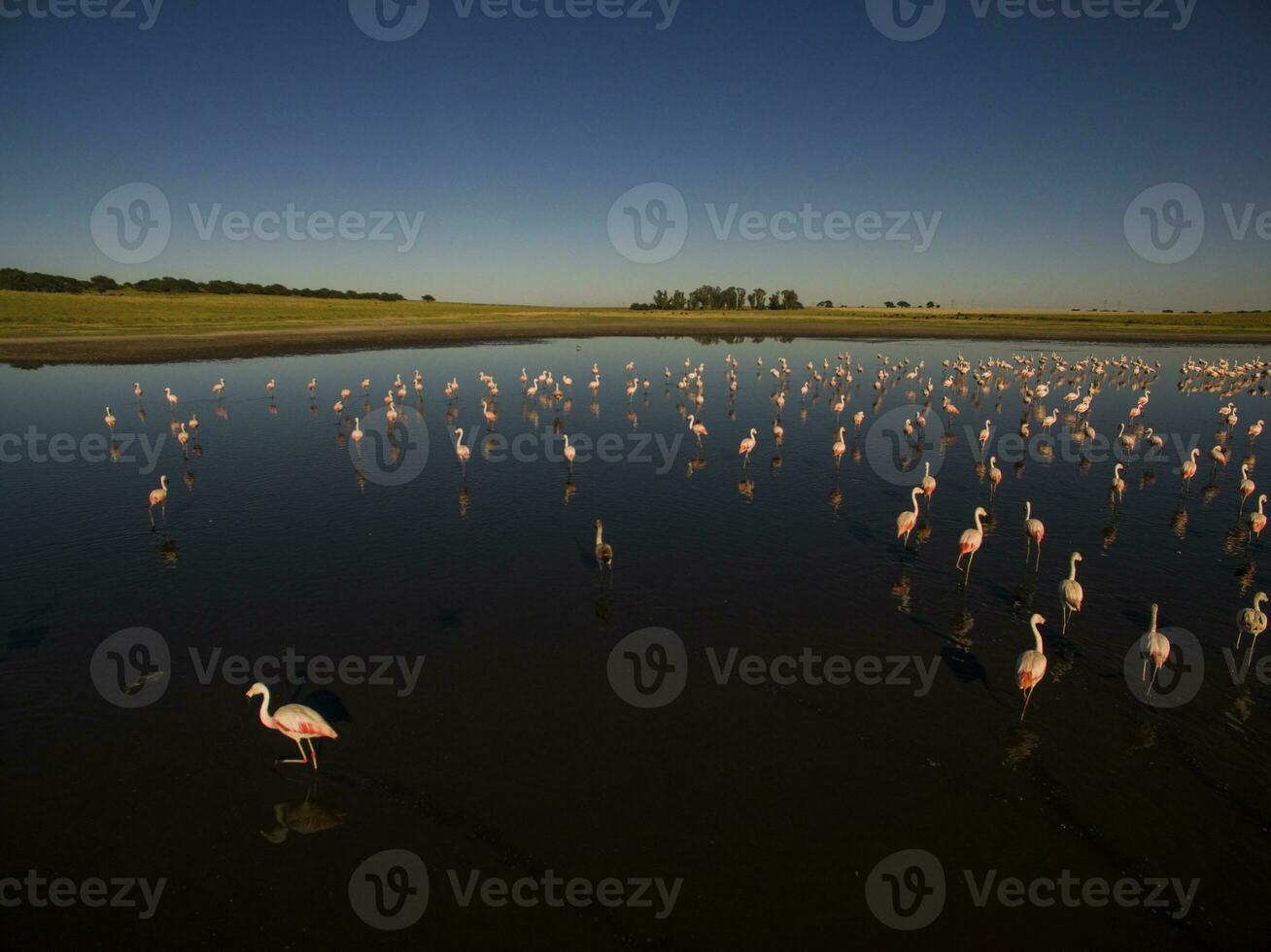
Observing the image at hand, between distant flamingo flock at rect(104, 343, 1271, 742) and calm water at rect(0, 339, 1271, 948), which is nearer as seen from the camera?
calm water at rect(0, 339, 1271, 948)

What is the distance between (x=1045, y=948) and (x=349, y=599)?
11037 mm

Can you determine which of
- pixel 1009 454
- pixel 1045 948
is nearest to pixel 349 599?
pixel 1045 948

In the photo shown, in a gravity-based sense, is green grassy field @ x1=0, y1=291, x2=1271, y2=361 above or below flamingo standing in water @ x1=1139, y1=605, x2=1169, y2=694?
above

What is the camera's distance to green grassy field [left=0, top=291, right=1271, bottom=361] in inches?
2062

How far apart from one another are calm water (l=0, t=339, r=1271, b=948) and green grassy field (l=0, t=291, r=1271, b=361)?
41718 mm

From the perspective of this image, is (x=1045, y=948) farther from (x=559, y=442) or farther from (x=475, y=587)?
(x=559, y=442)

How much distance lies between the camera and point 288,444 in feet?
75.5

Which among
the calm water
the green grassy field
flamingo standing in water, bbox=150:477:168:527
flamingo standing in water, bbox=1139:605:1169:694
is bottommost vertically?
the calm water

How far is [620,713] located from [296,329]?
75.4 meters

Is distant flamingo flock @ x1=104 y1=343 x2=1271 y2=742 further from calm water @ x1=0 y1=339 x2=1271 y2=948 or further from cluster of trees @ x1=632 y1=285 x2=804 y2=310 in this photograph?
cluster of trees @ x1=632 y1=285 x2=804 y2=310

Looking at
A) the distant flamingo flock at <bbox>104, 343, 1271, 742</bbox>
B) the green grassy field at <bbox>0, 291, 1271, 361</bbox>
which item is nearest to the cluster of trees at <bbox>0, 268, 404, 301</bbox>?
the green grassy field at <bbox>0, 291, 1271, 361</bbox>

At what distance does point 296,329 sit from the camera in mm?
71500

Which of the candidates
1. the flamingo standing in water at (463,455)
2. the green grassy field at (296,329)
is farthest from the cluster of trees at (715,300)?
the flamingo standing in water at (463,455)

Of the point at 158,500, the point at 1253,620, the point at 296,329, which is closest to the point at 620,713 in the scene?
the point at 1253,620
